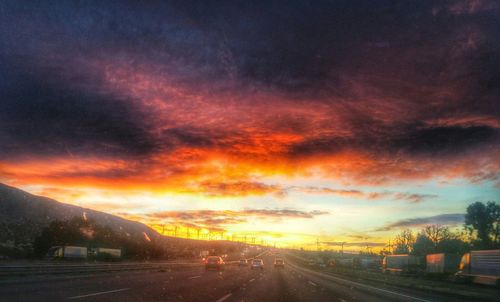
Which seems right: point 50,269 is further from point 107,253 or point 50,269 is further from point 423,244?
point 423,244

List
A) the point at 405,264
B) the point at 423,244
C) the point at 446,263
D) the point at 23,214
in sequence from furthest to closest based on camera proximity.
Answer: the point at 23,214 < the point at 423,244 < the point at 405,264 < the point at 446,263

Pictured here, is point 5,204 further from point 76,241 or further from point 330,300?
point 330,300

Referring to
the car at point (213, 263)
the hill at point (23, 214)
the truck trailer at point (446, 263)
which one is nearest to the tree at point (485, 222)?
the truck trailer at point (446, 263)

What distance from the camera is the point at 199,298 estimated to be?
16188mm

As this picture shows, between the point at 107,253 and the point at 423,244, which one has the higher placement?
the point at 423,244

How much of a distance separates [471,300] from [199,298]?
16.8 metres

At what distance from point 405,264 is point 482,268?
112 ft

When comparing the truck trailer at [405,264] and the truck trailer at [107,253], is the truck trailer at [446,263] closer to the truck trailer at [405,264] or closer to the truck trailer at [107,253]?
the truck trailer at [405,264]

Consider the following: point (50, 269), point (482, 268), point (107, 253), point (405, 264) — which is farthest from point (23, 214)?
point (482, 268)

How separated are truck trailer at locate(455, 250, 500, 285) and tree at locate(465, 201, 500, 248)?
71.4 metres

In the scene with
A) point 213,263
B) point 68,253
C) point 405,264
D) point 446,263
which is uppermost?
point 446,263

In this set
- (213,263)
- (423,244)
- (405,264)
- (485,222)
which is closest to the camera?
(213,263)

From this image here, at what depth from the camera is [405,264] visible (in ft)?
234

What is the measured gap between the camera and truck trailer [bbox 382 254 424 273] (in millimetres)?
69125
